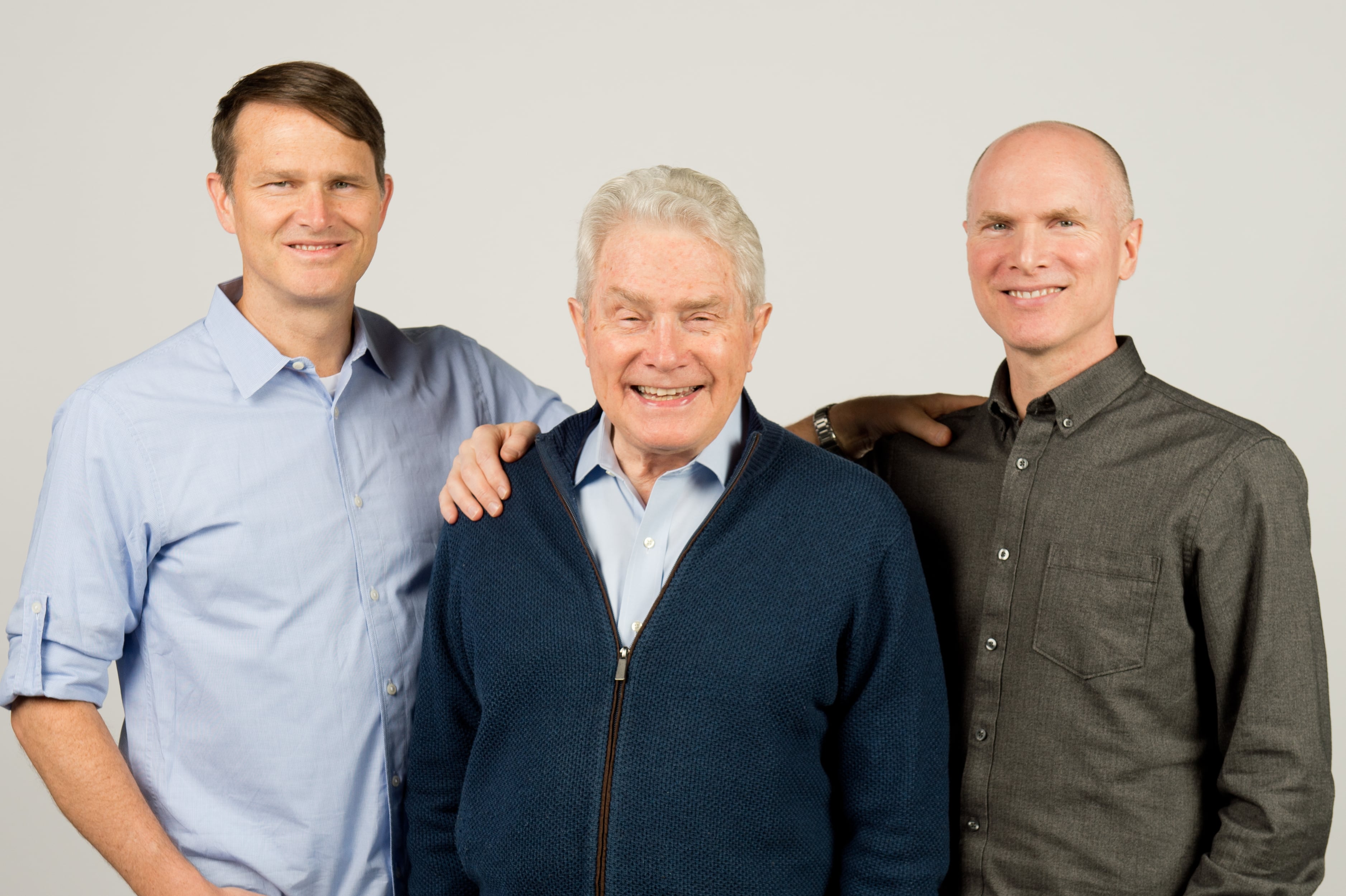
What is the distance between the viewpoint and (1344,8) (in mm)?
3969

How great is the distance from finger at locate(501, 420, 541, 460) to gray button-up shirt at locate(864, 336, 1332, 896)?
83cm

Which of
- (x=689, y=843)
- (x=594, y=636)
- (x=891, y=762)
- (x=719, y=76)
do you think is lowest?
(x=689, y=843)

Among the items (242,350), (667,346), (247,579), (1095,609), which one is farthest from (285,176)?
(1095,609)

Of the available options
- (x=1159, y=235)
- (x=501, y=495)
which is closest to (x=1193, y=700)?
(x=501, y=495)

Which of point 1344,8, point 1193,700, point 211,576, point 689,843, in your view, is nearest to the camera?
point 689,843

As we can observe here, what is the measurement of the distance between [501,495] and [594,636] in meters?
0.34

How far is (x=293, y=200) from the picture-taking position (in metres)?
2.36

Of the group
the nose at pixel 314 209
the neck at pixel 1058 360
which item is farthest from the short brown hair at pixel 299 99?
the neck at pixel 1058 360

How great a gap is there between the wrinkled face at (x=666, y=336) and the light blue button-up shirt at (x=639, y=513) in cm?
6

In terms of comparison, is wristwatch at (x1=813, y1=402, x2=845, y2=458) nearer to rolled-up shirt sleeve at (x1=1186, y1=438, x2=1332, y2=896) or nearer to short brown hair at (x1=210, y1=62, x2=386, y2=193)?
rolled-up shirt sleeve at (x1=1186, y1=438, x2=1332, y2=896)

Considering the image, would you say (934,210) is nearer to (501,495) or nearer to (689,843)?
(501,495)

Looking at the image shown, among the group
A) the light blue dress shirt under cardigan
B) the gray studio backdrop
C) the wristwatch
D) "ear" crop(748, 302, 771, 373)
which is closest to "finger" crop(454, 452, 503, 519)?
the light blue dress shirt under cardigan

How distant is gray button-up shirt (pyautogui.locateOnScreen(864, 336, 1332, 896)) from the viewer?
6.70 feet

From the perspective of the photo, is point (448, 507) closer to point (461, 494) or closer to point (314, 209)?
point (461, 494)
